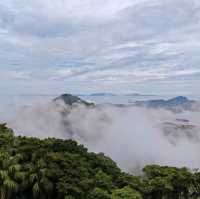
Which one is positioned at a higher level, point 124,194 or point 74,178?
point 74,178

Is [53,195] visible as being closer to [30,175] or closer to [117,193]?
[30,175]

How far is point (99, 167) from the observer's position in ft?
108

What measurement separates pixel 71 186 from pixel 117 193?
154 inches

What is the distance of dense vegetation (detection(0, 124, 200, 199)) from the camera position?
2639 centimetres

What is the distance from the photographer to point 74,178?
89.1 ft

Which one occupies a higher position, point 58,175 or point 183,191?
point 58,175

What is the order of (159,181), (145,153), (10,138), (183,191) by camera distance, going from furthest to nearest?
(145,153) < (10,138) < (183,191) < (159,181)

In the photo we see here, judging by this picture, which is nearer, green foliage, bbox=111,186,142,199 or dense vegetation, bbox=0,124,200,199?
green foliage, bbox=111,186,142,199

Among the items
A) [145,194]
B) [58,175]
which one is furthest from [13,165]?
[145,194]

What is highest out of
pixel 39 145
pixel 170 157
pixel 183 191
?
pixel 39 145

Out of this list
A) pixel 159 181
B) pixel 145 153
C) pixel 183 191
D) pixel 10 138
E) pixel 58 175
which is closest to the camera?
pixel 58 175

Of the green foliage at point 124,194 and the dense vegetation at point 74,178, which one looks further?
the dense vegetation at point 74,178

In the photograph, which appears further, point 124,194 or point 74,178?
point 74,178

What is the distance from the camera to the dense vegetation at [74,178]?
26.4 m
